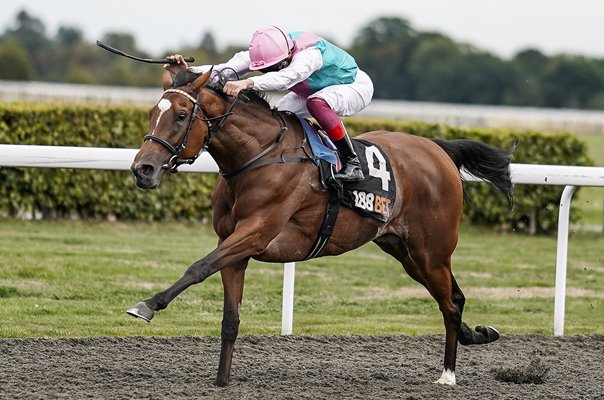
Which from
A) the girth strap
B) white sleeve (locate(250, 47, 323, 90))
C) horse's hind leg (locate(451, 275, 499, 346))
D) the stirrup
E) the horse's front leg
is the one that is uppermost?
white sleeve (locate(250, 47, 323, 90))

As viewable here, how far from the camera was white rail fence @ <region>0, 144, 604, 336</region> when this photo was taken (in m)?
6.08

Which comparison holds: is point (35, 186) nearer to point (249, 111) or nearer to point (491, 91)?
point (249, 111)

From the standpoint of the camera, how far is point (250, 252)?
518cm

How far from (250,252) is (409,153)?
130 centimetres

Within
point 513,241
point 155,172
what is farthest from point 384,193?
point 513,241

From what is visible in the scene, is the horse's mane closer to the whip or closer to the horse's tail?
the whip

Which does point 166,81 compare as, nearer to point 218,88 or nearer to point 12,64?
point 218,88

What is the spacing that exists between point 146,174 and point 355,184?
4.06ft

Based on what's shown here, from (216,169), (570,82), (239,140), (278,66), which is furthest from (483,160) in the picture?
(570,82)

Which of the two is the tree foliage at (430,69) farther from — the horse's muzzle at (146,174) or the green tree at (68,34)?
the horse's muzzle at (146,174)

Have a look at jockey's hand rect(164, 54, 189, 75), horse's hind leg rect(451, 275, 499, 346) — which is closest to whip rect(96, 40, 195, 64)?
jockey's hand rect(164, 54, 189, 75)

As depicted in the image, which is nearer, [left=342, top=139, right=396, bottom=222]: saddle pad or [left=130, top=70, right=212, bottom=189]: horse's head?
[left=130, top=70, right=212, bottom=189]: horse's head

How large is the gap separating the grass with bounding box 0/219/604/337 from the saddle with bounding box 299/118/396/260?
5.49ft

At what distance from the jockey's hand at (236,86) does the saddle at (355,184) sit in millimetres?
535
